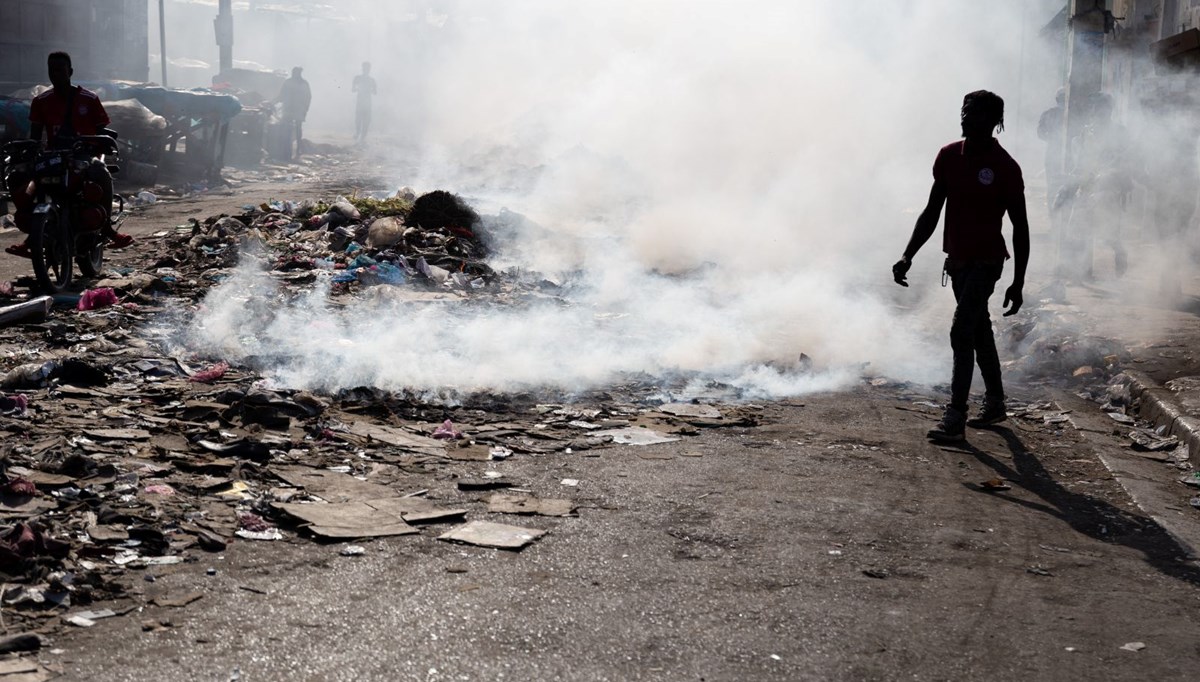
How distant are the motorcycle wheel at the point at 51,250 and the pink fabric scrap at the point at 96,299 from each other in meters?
0.36

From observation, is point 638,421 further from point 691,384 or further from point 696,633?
point 696,633

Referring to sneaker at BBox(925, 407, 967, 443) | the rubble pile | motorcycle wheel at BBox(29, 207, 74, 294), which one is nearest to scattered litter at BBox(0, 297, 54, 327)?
motorcycle wheel at BBox(29, 207, 74, 294)

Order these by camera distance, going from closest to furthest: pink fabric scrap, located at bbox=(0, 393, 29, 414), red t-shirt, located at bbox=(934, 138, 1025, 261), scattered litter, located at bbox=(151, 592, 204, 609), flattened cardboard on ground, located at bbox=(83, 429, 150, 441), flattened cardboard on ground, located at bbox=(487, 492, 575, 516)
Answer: scattered litter, located at bbox=(151, 592, 204, 609) < flattened cardboard on ground, located at bbox=(487, 492, 575, 516) < flattened cardboard on ground, located at bbox=(83, 429, 150, 441) < pink fabric scrap, located at bbox=(0, 393, 29, 414) < red t-shirt, located at bbox=(934, 138, 1025, 261)

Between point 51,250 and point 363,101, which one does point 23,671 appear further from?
point 363,101

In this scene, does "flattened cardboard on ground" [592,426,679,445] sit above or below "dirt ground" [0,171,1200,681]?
below

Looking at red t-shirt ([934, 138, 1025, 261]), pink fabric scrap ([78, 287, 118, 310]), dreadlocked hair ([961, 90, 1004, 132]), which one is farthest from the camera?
pink fabric scrap ([78, 287, 118, 310])

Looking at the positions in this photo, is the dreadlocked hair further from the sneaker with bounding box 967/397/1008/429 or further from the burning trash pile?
the burning trash pile

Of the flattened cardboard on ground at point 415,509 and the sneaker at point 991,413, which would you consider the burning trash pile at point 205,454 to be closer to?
the flattened cardboard on ground at point 415,509

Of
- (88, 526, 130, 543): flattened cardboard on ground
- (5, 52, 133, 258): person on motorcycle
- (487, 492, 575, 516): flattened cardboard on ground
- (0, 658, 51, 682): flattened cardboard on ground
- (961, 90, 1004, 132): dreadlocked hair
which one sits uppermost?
(961, 90, 1004, 132): dreadlocked hair

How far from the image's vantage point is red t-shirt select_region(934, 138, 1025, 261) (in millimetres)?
5895

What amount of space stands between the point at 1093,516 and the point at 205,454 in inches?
138

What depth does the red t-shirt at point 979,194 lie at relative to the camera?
19.3 ft

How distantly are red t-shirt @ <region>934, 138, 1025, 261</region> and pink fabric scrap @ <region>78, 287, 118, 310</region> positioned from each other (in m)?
5.34

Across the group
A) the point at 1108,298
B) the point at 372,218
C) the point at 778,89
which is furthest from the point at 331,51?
the point at 1108,298
